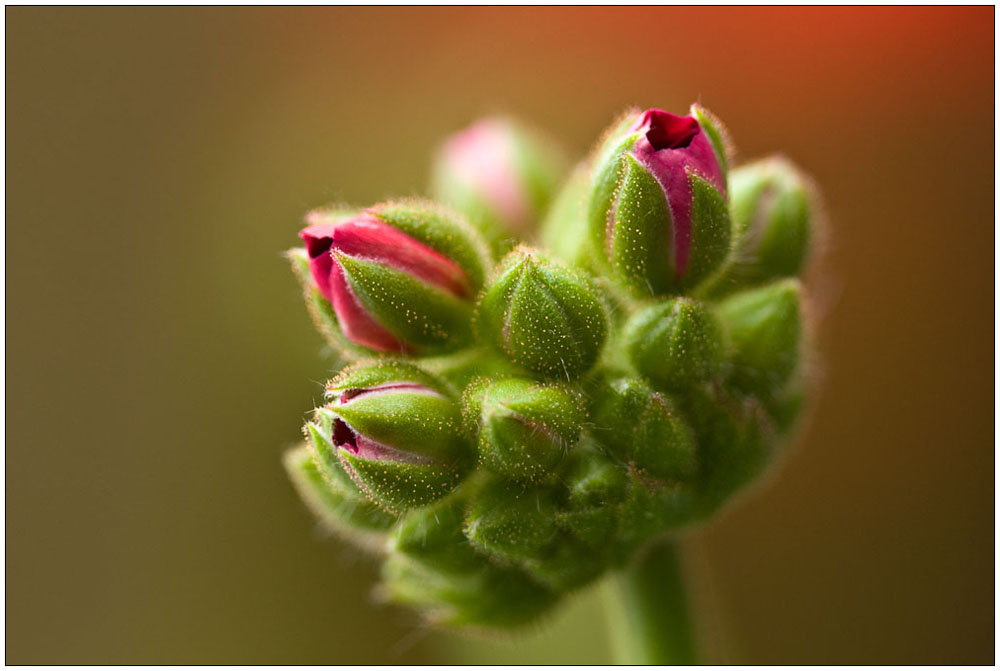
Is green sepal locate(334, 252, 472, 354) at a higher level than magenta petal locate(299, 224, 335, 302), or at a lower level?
lower

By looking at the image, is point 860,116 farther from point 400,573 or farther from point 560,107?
point 400,573

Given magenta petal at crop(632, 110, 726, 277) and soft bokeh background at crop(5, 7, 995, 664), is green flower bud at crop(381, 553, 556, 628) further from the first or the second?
soft bokeh background at crop(5, 7, 995, 664)

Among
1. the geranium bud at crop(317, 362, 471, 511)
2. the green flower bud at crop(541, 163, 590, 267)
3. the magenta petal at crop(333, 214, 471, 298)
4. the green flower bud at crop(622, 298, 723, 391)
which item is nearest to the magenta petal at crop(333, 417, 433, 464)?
the geranium bud at crop(317, 362, 471, 511)

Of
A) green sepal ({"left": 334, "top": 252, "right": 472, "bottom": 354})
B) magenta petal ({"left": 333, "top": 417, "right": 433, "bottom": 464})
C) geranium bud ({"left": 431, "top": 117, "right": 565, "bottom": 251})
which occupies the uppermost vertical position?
geranium bud ({"left": 431, "top": 117, "right": 565, "bottom": 251})

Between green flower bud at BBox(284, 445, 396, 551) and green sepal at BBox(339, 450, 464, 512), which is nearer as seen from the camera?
green sepal at BBox(339, 450, 464, 512)

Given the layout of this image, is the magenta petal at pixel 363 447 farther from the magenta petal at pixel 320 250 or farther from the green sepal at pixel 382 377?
the magenta petal at pixel 320 250

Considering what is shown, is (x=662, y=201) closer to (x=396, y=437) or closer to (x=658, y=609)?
(x=396, y=437)

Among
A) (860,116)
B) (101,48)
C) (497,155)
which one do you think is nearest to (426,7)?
(101,48)

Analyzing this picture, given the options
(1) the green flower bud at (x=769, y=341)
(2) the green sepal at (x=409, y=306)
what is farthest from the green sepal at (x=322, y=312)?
(1) the green flower bud at (x=769, y=341)
